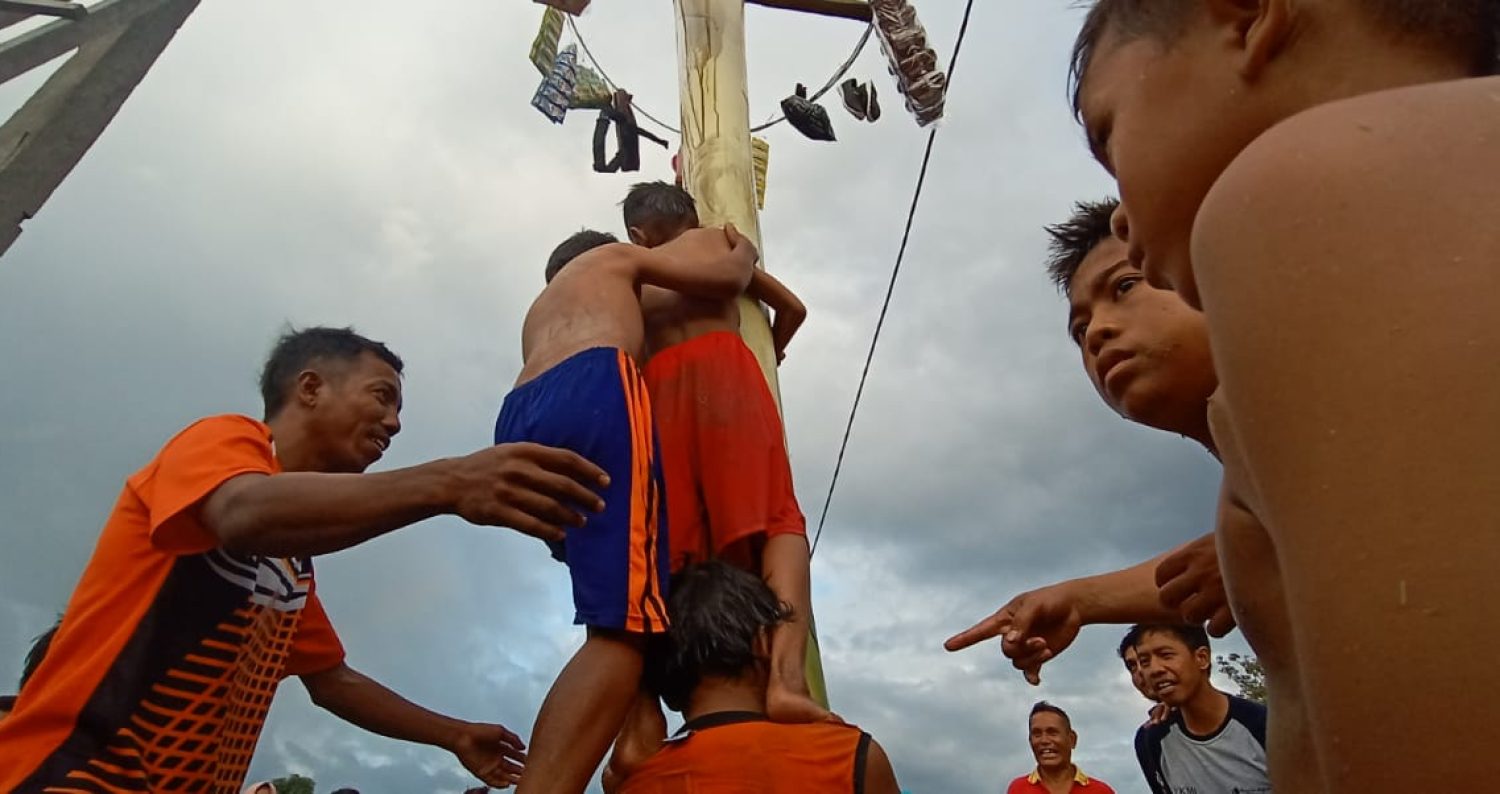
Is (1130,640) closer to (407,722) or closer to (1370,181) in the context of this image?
(407,722)

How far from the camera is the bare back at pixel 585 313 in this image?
2.30 metres

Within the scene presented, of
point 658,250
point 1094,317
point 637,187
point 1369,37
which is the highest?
point 637,187

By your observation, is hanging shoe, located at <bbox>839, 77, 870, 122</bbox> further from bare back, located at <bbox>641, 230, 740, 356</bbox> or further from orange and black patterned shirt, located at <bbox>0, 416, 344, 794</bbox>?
orange and black patterned shirt, located at <bbox>0, 416, 344, 794</bbox>

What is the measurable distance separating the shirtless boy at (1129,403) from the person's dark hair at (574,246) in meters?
1.53

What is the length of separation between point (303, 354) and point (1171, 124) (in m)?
2.26

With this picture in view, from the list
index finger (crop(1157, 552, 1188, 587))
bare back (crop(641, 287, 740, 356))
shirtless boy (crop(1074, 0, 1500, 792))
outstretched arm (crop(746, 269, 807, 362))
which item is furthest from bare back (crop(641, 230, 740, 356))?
shirtless boy (crop(1074, 0, 1500, 792))

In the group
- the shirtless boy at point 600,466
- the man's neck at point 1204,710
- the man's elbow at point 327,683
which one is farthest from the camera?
the man's neck at point 1204,710

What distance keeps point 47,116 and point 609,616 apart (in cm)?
169

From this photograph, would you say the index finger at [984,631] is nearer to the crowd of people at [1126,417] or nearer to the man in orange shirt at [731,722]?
the crowd of people at [1126,417]

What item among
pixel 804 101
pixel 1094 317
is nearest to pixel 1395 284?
pixel 1094 317

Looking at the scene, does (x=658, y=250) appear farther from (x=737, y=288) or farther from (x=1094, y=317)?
(x=1094, y=317)

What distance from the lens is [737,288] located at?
9.14 ft

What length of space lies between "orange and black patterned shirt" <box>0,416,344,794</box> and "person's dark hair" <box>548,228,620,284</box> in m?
1.11

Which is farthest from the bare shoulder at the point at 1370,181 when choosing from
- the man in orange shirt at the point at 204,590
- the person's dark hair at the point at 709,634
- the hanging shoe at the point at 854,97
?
the hanging shoe at the point at 854,97
